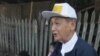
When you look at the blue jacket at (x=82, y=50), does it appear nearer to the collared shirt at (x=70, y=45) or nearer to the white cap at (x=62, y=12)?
the collared shirt at (x=70, y=45)

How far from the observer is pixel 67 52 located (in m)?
3.70

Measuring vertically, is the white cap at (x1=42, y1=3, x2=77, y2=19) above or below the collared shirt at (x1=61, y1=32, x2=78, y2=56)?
above

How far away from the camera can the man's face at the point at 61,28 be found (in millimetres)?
3695

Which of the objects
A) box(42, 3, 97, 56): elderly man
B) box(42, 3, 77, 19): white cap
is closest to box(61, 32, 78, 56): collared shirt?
box(42, 3, 97, 56): elderly man

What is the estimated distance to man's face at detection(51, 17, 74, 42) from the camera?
12.1ft

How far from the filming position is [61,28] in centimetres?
370

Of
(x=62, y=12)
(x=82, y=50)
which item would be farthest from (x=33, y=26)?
(x=82, y=50)

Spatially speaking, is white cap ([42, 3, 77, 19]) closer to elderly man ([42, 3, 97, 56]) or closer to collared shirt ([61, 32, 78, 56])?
elderly man ([42, 3, 97, 56])

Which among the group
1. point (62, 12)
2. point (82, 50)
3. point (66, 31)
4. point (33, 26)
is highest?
point (62, 12)

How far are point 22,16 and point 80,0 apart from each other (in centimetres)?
321

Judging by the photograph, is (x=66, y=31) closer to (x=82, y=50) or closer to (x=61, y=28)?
(x=61, y=28)

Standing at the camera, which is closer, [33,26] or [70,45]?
[70,45]

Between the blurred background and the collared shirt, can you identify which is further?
the blurred background

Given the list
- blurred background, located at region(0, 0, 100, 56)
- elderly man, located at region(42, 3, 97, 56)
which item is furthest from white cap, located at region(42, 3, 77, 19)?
blurred background, located at region(0, 0, 100, 56)
